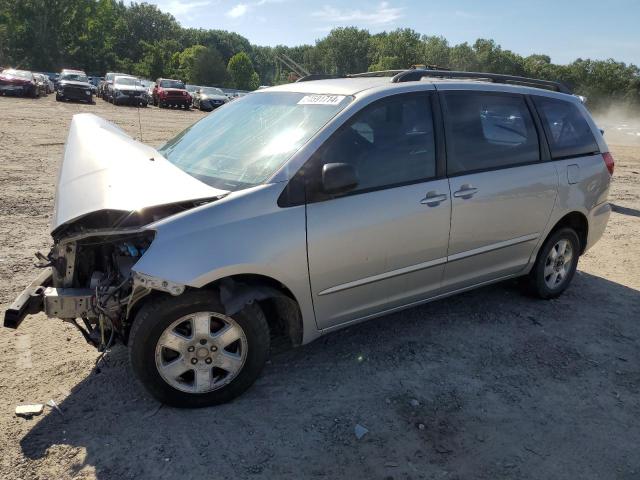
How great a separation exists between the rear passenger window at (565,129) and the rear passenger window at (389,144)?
1.40 meters

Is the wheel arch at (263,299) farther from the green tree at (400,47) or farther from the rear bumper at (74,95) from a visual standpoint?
the green tree at (400,47)

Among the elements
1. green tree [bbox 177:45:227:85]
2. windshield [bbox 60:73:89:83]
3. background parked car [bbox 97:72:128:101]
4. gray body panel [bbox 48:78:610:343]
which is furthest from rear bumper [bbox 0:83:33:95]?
green tree [bbox 177:45:227:85]

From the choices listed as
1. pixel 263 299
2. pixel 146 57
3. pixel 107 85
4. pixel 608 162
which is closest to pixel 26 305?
pixel 263 299

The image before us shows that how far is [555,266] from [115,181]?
3.83 meters

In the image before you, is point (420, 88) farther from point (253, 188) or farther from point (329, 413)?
point (329, 413)

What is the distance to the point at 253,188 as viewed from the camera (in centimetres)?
301

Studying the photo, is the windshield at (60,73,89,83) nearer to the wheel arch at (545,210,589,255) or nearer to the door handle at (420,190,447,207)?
the wheel arch at (545,210,589,255)

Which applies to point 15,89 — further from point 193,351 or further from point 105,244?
point 193,351

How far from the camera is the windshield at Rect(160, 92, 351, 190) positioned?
323 centimetres

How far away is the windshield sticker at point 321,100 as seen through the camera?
3.49 meters

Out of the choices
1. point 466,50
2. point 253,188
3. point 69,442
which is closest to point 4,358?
point 69,442

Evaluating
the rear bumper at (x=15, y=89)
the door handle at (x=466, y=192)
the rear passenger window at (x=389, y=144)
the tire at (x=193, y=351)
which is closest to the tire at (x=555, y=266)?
the door handle at (x=466, y=192)

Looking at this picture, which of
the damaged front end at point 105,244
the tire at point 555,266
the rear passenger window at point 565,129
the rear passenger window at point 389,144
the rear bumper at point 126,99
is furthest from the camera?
the rear bumper at point 126,99

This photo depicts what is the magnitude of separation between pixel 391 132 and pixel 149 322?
1982 mm
